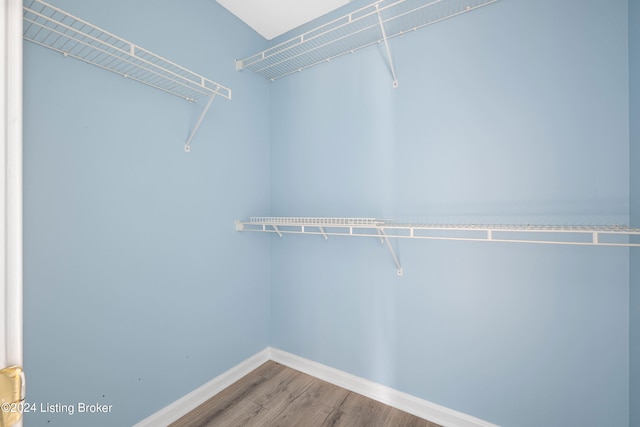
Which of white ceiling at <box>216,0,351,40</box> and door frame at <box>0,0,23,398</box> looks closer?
door frame at <box>0,0,23,398</box>

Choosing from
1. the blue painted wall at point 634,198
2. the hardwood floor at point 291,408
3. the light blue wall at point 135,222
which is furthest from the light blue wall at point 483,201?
the light blue wall at point 135,222

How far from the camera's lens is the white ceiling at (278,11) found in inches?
67.1

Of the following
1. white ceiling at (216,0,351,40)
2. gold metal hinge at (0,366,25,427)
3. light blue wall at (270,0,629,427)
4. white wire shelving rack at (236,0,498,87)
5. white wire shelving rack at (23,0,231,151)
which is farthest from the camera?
white ceiling at (216,0,351,40)

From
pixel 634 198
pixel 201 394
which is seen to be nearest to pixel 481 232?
pixel 634 198

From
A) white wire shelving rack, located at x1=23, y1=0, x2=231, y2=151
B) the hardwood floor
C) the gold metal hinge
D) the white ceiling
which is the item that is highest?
the white ceiling

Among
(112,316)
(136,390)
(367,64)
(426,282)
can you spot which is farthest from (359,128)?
(136,390)

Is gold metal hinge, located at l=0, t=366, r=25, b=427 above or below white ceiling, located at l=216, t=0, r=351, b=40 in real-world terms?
below

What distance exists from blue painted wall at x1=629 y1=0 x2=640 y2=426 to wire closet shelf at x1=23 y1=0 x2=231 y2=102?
1.75m

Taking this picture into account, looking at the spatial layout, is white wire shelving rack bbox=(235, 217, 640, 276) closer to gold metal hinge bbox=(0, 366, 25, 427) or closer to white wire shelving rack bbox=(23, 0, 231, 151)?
white wire shelving rack bbox=(23, 0, 231, 151)

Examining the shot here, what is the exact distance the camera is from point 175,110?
1.47m

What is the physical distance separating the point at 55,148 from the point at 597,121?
7.11 ft

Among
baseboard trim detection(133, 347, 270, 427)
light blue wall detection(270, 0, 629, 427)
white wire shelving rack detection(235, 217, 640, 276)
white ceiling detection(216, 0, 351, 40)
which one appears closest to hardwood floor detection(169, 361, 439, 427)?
baseboard trim detection(133, 347, 270, 427)

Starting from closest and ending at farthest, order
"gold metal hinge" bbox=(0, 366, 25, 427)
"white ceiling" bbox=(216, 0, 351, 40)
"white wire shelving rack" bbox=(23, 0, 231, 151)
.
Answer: "gold metal hinge" bbox=(0, 366, 25, 427) → "white wire shelving rack" bbox=(23, 0, 231, 151) → "white ceiling" bbox=(216, 0, 351, 40)

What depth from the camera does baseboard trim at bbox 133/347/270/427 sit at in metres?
1.39
